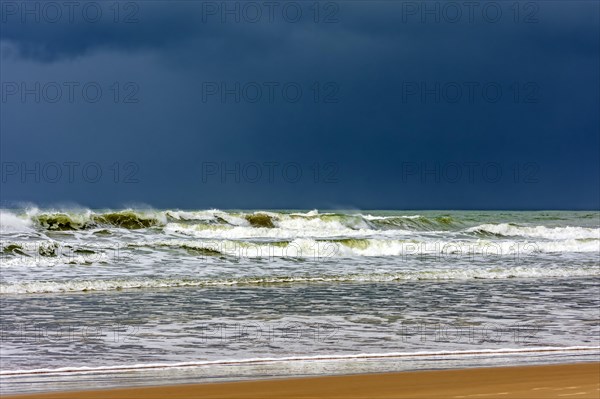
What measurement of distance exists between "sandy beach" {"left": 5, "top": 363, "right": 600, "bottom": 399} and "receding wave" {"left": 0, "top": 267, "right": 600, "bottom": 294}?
26.7 ft

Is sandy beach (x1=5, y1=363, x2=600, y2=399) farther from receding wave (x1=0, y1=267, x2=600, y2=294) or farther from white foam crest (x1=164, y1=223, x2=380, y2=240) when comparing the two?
white foam crest (x1=164, y1=223, x2=380, y2=240)

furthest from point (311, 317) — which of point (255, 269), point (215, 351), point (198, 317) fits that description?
point (255, 269)

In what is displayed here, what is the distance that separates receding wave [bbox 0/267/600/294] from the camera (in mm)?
13586

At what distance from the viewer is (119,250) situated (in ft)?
64.4

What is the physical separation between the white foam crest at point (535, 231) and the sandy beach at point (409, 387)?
28151 millimetres

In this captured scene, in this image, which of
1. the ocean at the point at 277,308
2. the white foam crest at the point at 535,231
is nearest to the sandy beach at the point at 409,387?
the ocean at the point at 277,308

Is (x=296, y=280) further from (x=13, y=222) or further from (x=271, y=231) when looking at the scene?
(x=271, y=231)

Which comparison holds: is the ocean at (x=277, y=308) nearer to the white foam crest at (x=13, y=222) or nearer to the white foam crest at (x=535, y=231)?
the white foam crest at (x=13, y=222)

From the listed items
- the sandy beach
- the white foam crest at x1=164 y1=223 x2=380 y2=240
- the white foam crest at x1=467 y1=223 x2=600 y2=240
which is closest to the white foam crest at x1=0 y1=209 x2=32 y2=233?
the white foam crest at x1=164 y1=223 x2=380 y2=240

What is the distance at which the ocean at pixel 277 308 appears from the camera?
7309mm

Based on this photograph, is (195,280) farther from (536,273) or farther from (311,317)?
(536,273)

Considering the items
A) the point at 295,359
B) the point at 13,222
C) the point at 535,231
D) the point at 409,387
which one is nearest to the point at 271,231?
the point at 13,222

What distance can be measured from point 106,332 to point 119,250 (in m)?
10.9

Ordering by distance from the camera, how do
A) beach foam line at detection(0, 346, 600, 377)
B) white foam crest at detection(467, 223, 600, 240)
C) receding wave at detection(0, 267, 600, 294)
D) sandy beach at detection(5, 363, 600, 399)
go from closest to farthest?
sandy beach at detection(5, 363, 600, 399) < beach foam line at detection(0, 346, 600, 377) < receding wave at detection(0, 267, 600, 294) < white foam crest at detection(467, 223, 600, 240)
